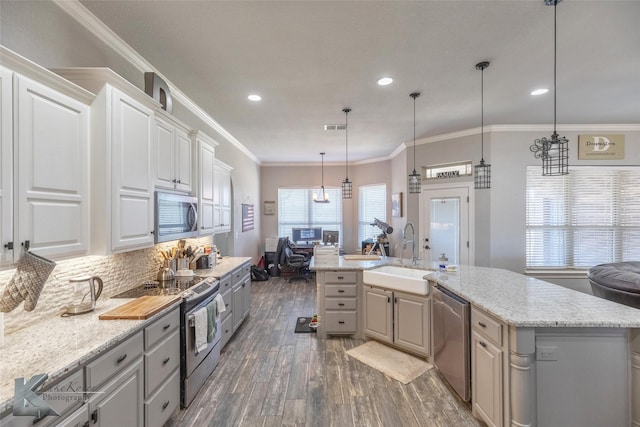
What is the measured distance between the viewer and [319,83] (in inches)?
110

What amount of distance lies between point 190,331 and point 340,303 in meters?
1.77

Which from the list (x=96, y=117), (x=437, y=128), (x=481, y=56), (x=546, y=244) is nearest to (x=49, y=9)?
(x=96, y=117)

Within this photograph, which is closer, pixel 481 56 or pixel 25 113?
pixel 25 113

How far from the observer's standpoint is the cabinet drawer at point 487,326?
171cm

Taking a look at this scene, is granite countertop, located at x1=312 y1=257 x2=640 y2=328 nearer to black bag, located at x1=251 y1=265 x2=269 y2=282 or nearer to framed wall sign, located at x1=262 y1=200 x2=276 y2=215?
black bag, located at x1=251 y1=265 x2=269 y2=282

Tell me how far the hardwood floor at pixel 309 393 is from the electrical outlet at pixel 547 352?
2.66 ft

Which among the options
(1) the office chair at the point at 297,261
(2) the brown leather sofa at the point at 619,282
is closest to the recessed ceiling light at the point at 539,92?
(2) the brown leather sofa at the point at 619,282

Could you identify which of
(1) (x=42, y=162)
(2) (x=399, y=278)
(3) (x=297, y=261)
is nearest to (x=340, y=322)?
(2) (x=399, y=278)

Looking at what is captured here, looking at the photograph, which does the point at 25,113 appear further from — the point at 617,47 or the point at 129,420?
the point at 617,47

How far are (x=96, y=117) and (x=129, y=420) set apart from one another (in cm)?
188

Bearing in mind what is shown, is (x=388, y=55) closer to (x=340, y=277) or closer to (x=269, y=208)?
(x=340, y=277)

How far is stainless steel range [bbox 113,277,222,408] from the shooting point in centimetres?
209

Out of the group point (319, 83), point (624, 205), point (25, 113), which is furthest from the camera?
point (624, 205)

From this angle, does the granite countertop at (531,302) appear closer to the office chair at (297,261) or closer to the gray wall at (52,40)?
the gray wall at (52,40)
